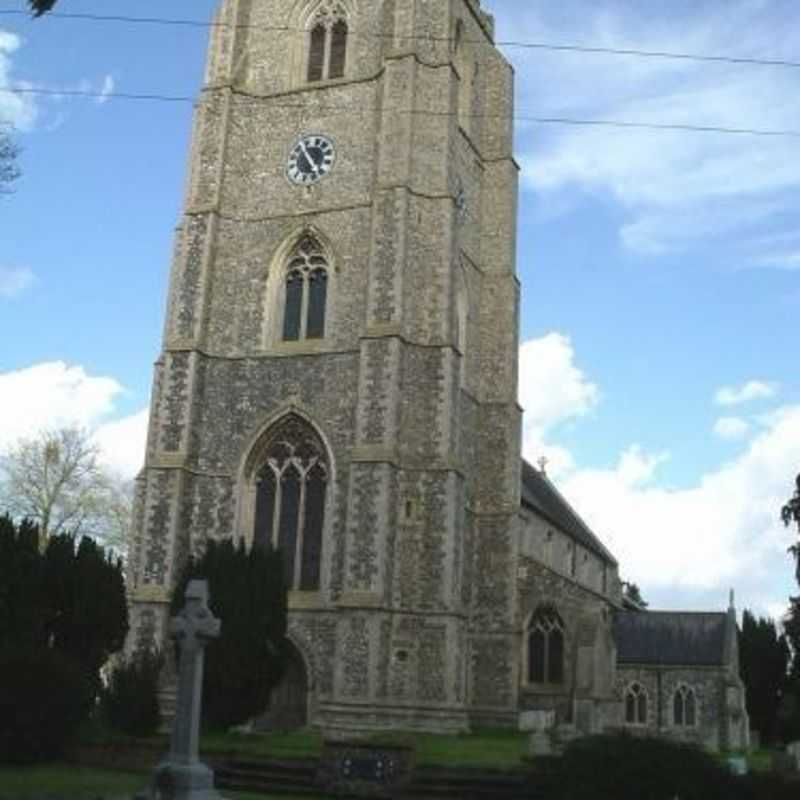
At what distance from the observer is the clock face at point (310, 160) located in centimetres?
3228

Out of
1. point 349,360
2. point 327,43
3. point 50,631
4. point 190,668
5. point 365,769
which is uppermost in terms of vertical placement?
point 327,43

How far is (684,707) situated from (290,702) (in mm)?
19870

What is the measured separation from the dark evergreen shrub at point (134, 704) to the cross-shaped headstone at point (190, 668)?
342 inches

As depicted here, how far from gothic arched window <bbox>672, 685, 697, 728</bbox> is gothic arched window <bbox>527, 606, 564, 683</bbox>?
30.2 feet

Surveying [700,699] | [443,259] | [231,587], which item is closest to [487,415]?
[443,259]

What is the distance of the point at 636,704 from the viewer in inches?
1678

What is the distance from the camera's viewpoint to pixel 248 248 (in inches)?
1268

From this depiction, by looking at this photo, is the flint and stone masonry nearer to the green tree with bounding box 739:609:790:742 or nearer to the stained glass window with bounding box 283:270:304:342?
the stained glass window with bounding box 283:270:304:342

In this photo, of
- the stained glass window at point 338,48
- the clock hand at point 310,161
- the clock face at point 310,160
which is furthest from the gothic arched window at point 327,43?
the clock hand at point 310,161

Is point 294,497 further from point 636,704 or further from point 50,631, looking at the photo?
point 636,704

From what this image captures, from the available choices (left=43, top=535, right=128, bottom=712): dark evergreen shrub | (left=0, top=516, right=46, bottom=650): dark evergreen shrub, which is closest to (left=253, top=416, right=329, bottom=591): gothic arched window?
(left=43, top=535, right=128, bottom=712): dark evergreen shrub

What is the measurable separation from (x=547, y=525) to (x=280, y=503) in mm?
15150

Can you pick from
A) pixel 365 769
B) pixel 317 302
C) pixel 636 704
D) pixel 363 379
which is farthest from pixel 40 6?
pixel 636 704

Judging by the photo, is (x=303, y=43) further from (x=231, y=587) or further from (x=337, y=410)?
(x=231, y=587)
